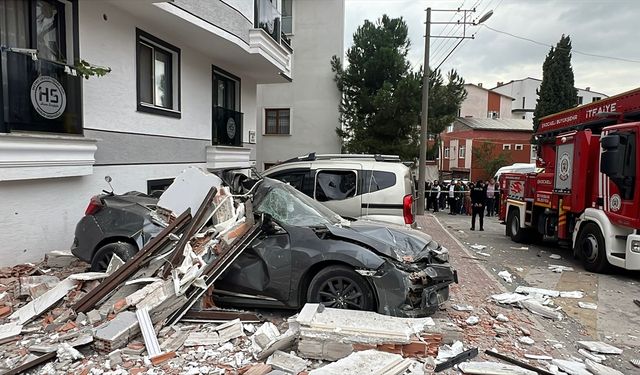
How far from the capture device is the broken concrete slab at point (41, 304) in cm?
436

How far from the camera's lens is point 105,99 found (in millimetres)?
7500

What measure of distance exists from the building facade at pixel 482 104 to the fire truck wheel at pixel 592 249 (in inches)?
1953

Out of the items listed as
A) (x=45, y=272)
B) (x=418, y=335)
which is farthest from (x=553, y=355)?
(x=45, y=272)

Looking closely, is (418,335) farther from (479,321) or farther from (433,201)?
(433,201)

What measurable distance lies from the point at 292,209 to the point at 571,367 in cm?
334

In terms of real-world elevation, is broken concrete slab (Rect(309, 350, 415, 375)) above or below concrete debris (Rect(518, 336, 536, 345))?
above

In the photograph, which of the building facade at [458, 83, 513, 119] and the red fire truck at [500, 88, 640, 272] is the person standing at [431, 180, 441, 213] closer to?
the red fire truck at [500, 88, 640, 272]

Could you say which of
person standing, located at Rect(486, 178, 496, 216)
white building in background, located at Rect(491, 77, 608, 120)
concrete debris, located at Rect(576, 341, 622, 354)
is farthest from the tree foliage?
white building in background, located at Rect(491, 77, 608, 120)

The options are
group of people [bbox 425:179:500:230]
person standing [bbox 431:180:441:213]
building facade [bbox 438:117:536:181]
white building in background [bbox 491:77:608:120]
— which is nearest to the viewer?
group of people [bbox 425:179:500:230]

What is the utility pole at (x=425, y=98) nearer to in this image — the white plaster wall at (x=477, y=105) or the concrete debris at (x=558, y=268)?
the concrete debris at (x=558, y=268)

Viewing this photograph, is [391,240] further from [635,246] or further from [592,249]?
[592,249]

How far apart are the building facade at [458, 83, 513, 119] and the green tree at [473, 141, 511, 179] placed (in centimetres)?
1553

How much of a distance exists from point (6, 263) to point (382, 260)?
5366 millimetres

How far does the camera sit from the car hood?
468 cm
